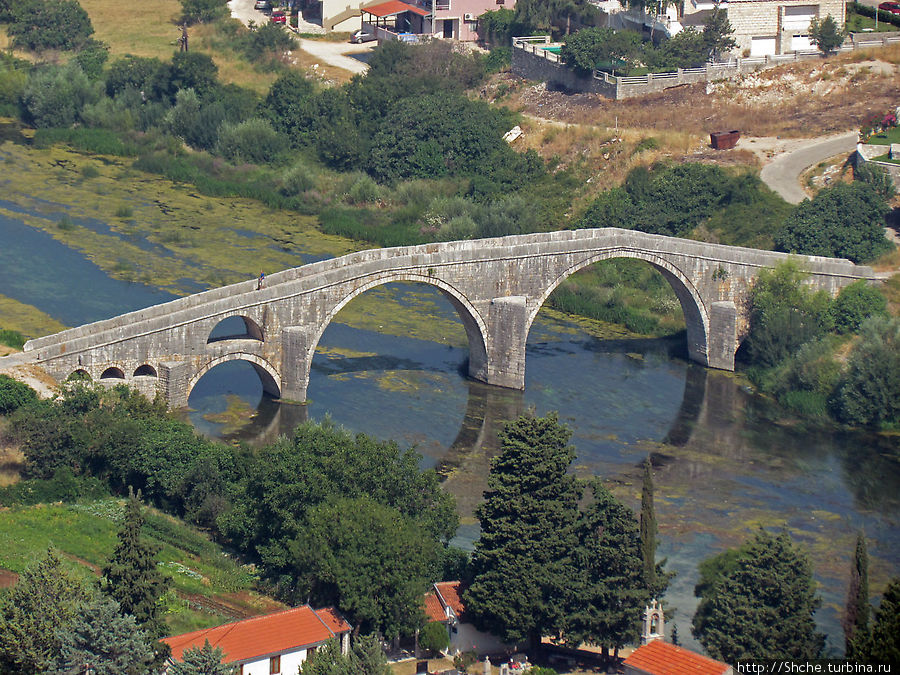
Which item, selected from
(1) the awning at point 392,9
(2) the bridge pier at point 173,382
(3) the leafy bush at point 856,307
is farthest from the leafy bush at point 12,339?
(1) the awning at point 392,9

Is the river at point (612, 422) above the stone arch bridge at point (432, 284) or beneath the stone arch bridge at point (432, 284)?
beneath

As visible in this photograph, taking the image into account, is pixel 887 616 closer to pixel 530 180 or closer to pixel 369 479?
pixel 369 479

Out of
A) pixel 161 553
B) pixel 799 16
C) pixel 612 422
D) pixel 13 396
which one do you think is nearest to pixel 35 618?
pixel 161 553

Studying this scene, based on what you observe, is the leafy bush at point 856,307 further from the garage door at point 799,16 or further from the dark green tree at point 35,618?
the dark green tree at point 35,618

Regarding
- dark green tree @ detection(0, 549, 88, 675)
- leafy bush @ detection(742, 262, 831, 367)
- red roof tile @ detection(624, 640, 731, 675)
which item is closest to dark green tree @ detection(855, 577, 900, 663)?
red roof tile @ detection(624, 640, 731, 675)

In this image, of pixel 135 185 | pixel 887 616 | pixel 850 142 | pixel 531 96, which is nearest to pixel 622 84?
pixel 531 96
